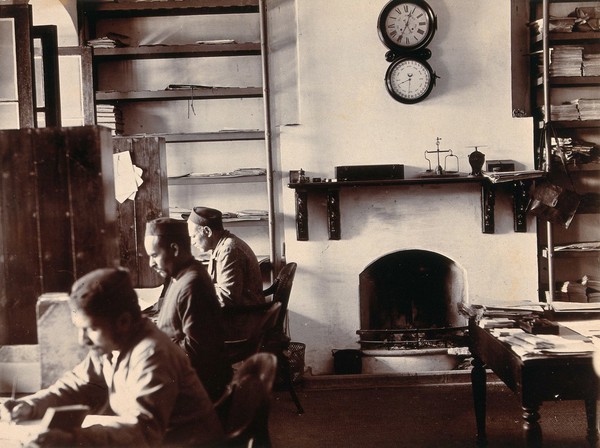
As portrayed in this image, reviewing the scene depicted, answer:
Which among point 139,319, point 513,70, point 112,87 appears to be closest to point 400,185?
point 513,70

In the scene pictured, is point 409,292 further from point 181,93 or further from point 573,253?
point 181,93

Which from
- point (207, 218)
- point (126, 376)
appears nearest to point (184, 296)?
point (126, 376)

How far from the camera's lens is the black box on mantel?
4508mm

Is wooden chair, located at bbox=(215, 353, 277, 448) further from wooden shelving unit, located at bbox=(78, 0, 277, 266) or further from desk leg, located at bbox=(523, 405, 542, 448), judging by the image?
wooden shelving unit, located at bbox=(78, 0, 277, 266)

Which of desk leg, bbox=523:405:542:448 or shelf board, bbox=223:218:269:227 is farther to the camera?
shelf board, bbox=223:218:269:227

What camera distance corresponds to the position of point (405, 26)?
182 inches

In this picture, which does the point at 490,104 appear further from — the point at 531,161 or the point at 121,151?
the point at 121,151

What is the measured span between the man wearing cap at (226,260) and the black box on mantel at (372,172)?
1.14 m

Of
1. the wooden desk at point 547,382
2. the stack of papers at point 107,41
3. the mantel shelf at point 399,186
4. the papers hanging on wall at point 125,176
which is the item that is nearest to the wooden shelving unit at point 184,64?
the stack of papers at point 107,41

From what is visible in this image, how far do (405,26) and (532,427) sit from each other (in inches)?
121

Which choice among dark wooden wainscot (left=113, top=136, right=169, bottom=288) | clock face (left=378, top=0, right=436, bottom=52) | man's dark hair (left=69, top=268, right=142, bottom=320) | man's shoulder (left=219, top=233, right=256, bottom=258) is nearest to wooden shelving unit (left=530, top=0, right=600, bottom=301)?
clock face (left=378, top=0, right=436, bottom=52)

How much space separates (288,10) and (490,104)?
66.6 inches

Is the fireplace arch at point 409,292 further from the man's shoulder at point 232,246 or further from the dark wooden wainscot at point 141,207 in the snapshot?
the dark wooden wainscot at point 141,207

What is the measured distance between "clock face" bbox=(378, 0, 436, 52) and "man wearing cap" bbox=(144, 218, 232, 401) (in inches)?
113
